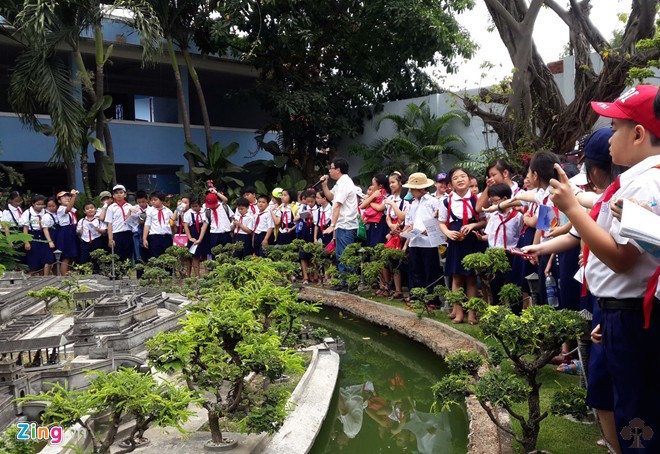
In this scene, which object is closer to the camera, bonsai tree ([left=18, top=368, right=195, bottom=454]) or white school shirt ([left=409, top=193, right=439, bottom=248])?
bonsai tree ([left=18, top=368, right=195, bottom=454])

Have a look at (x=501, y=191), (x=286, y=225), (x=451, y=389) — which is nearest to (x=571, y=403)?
(x=451, y=389)

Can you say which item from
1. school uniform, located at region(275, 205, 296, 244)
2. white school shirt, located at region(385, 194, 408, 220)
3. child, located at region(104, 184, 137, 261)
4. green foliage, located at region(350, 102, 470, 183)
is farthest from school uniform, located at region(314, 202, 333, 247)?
green foliage, located at region(350, 102, 470, 183)

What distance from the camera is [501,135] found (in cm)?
1246

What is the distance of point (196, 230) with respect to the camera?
12789 millimetres

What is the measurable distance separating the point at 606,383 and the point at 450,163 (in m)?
13.8

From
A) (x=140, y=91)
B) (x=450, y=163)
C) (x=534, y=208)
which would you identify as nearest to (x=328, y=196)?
(x=534, y=208)

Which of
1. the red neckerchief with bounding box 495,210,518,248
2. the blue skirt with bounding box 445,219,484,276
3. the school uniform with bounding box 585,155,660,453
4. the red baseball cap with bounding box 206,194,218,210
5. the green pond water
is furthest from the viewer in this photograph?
the red baseball cap with bounding box 206,194,218,210

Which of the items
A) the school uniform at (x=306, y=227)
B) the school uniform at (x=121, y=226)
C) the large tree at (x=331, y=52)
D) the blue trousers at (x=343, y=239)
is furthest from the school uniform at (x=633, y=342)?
the large tree at (x=331, y=52)

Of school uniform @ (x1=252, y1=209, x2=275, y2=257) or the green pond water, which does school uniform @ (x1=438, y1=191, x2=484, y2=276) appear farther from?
school uniform @ (x1=252, y1=209, x2=275, y2=257)

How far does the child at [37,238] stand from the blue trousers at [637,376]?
12.3m

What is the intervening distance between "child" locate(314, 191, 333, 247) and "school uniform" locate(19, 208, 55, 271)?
5460 millimetres

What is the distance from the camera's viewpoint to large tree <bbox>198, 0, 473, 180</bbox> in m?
16.6

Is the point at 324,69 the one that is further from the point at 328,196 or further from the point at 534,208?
the point at 534,208

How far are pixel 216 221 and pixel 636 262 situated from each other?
34.7 ft
